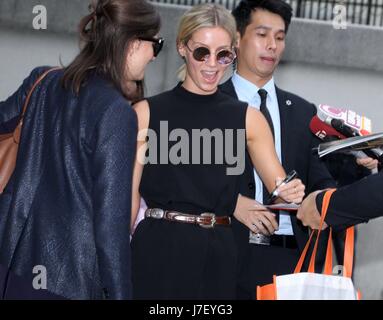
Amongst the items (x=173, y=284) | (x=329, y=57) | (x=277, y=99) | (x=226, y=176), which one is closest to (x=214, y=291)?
(x=173, y=284)

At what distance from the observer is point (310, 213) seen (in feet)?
16.6

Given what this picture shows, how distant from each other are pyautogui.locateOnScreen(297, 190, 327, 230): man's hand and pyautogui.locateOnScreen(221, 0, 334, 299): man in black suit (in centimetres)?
38

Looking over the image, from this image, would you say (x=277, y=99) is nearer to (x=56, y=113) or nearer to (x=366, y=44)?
(x=56, y=113)

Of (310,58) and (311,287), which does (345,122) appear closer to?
(311,287)

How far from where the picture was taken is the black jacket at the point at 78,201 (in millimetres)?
4465

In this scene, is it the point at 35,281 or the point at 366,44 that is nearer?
the point at 35,281

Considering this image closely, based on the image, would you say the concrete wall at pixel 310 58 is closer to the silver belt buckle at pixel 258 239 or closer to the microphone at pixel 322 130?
the silver belt buckle at pixel 258 239

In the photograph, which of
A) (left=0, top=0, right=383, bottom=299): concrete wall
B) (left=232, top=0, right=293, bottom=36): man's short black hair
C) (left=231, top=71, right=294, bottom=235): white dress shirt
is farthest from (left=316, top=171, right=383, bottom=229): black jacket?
(left=0, top=0, right=383, bottom=299): concrete wall

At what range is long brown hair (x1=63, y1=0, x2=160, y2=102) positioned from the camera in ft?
15.4

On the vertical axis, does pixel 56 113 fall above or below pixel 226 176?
above

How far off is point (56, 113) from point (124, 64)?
1.22ft

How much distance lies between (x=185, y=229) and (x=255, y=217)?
0.60 m

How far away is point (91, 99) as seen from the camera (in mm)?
4605
